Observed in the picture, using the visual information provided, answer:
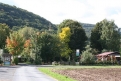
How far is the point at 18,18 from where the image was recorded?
489 ft

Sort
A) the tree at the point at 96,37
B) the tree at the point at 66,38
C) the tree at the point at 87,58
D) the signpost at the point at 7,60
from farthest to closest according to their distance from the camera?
the tree at the point at 96,37 → the tree at the point at 66,38 → the tree at the point at 87,58 → the signpost at the point at 7,60

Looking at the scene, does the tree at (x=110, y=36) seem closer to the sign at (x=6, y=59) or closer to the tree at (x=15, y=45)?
the tree at (x=15, y=45)

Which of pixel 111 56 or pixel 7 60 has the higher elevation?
pixel 111 56

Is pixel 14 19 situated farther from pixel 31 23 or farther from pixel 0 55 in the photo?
pixel 0 55

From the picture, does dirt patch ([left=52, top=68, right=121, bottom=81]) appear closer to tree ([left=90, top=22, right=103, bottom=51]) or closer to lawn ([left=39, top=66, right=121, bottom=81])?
lawn ([left=39, top=66, right=121, bottom=81])

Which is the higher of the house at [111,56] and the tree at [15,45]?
the tree at [15,45]

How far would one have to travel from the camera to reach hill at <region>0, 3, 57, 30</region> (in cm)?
13718

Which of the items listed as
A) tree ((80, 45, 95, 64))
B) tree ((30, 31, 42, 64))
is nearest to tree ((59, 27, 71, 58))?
tree ((30, 31, 42, 64))

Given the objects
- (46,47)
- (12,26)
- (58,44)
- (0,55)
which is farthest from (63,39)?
(12,26)

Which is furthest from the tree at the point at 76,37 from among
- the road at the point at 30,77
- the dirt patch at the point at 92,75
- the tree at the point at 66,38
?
the road at the point at 30,77

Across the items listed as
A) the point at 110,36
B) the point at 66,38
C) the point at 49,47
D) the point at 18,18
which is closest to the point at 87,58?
the point at 49,47

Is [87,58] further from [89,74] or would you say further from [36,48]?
[89,74]

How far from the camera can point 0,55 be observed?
→ 70.4 metres

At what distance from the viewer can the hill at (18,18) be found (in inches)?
5401
